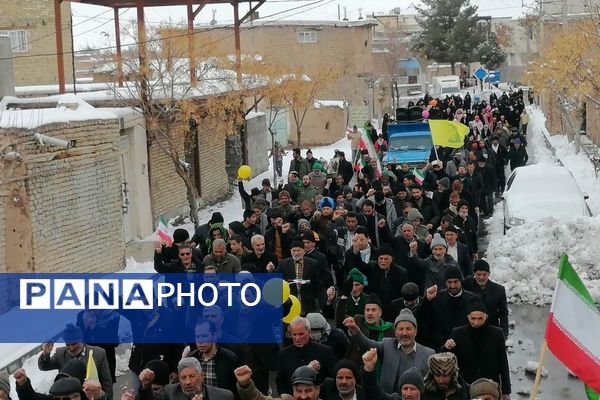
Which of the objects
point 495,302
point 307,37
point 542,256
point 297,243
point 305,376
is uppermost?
point 307,37

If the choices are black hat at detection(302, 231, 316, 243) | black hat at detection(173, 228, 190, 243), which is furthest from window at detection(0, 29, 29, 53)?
black hat at detection(302, 231, 316, 243)

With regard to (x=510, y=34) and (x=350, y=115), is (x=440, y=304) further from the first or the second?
(x=510, y=34)

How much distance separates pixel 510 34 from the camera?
314 feet

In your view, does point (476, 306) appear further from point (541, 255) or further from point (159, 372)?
point (541, 255)

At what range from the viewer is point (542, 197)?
18000 mm

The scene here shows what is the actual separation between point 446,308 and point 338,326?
0.98m

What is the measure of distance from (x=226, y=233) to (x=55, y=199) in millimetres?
4248

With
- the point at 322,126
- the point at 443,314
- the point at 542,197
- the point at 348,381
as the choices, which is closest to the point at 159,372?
the point at 348,381

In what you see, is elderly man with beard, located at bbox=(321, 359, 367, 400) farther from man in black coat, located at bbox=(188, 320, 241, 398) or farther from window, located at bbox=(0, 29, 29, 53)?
window, located at bbox=(0, 29, 29, 53)

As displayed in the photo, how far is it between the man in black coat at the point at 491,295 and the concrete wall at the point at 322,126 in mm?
33819

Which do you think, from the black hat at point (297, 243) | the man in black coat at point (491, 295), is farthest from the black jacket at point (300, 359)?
the black hat at point (297, 243)

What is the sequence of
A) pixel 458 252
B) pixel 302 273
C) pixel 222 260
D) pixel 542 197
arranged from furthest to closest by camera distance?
pixel 542 197, pixel 458 252, pixel 222 260, pixel 302 273

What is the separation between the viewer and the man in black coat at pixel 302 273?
10.6 m

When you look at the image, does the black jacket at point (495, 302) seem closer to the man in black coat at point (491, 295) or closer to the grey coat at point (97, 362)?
Result: the man in black coat at point (491, 295)
